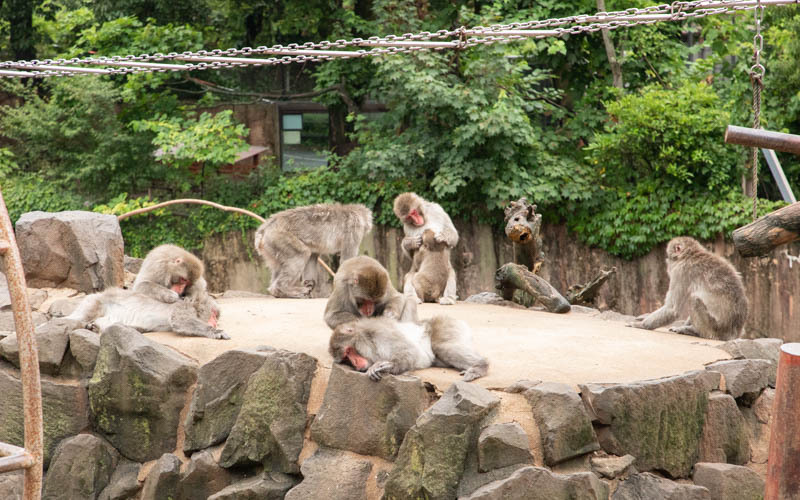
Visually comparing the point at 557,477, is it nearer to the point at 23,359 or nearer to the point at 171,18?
the point at 23,359

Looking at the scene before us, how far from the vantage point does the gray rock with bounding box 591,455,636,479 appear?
17.7 feet

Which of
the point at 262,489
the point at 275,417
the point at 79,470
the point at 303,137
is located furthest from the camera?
the point at 303,137

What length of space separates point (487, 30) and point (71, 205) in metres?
10.3

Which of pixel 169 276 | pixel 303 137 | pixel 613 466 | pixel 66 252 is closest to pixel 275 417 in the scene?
pixel 169 276

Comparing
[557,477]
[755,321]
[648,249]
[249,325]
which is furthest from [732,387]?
[648,249]

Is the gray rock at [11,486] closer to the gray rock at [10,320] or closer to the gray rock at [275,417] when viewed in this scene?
the gray rock at [10,320]

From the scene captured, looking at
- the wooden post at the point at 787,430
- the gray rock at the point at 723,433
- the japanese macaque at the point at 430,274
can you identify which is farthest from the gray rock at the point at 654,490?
the japanese macaque at the point at 430,274

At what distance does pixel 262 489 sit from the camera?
609 centimetres

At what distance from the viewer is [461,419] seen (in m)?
5.40

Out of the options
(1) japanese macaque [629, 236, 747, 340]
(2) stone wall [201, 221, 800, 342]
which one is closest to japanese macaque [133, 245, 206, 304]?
(2) stone wall [201, 221, 800, 342]

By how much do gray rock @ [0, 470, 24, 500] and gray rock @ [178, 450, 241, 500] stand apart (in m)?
1.38

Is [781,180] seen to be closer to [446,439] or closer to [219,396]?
[446,439]

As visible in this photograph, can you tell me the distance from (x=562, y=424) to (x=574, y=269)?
736 cm

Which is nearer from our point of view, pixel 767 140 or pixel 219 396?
pixel 767 140
